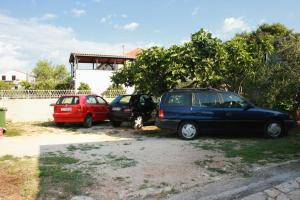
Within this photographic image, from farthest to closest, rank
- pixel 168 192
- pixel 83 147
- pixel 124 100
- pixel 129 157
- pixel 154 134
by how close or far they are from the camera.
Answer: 1. pixel 124 100
2. pixel 154 134
3. pixel 83 147
4. pixel 129 157
5. pixel 168 192

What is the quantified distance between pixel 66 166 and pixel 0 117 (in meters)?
7.35

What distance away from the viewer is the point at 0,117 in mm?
14352

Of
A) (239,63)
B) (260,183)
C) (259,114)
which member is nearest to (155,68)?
(239,63)

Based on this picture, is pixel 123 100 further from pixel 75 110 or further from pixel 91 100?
pixel 75 110

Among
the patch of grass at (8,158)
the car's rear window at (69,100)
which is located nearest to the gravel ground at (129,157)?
the patch of grass at (8,158)

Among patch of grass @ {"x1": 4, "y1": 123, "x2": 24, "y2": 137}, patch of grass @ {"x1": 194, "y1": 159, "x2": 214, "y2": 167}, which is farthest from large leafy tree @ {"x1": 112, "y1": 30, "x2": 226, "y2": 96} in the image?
patch of grass @ {"x1": 194, "y1": 159, "x2": 214, "y2": 167}

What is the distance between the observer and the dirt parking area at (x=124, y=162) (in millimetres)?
6586

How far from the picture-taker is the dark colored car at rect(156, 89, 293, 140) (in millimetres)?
12359

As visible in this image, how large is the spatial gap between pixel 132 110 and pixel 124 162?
6.89 meters

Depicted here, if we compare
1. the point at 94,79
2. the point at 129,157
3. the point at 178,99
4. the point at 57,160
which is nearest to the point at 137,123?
the point at 178,99

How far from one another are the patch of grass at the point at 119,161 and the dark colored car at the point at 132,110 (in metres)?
6.17

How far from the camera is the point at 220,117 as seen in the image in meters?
12.4

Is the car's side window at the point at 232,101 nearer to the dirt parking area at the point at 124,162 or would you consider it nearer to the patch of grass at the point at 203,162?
the dirt parking area at the point at 124,162

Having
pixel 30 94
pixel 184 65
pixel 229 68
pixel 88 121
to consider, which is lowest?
pixel 88 121
